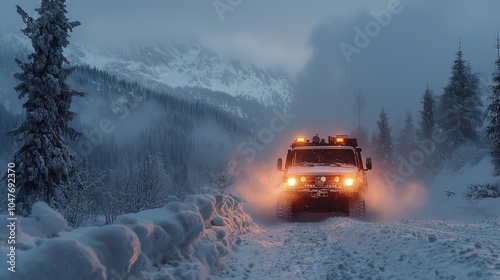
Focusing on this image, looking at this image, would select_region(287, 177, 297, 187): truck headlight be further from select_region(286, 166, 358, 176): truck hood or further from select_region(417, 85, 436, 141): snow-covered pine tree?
select_region(417, 85, 436, 141): snow-covered pine tree

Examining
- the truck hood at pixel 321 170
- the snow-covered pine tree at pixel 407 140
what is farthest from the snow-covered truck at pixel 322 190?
the snow-covered pine tree at pixel 407 140

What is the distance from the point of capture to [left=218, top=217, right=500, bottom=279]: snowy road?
489 cm

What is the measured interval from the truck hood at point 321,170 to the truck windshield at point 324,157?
56 centimetres

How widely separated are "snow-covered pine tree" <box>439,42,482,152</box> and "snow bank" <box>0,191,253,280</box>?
4152 cm

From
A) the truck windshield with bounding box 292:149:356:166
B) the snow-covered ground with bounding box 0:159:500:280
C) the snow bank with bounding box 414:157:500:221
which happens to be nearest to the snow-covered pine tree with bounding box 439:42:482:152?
the snow bank with bounding box 414:157:500:221

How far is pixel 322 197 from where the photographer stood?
39.3 feet

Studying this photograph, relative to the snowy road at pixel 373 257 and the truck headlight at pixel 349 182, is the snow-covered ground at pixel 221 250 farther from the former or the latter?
the truck headlight at pixel 349 182

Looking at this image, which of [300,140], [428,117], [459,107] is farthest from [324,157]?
[428,117]

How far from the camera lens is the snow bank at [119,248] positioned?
2756 mm

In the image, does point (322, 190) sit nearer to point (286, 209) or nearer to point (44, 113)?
point (286, 209)

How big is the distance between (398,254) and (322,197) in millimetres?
6145

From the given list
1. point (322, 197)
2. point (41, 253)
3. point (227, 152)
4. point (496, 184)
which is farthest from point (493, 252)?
point (227, 152)

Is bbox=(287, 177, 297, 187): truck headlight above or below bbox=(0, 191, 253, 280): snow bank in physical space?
above

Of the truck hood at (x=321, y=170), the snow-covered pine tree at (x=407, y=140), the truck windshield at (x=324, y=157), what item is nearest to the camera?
the truck hood at (x=321, y=170)
